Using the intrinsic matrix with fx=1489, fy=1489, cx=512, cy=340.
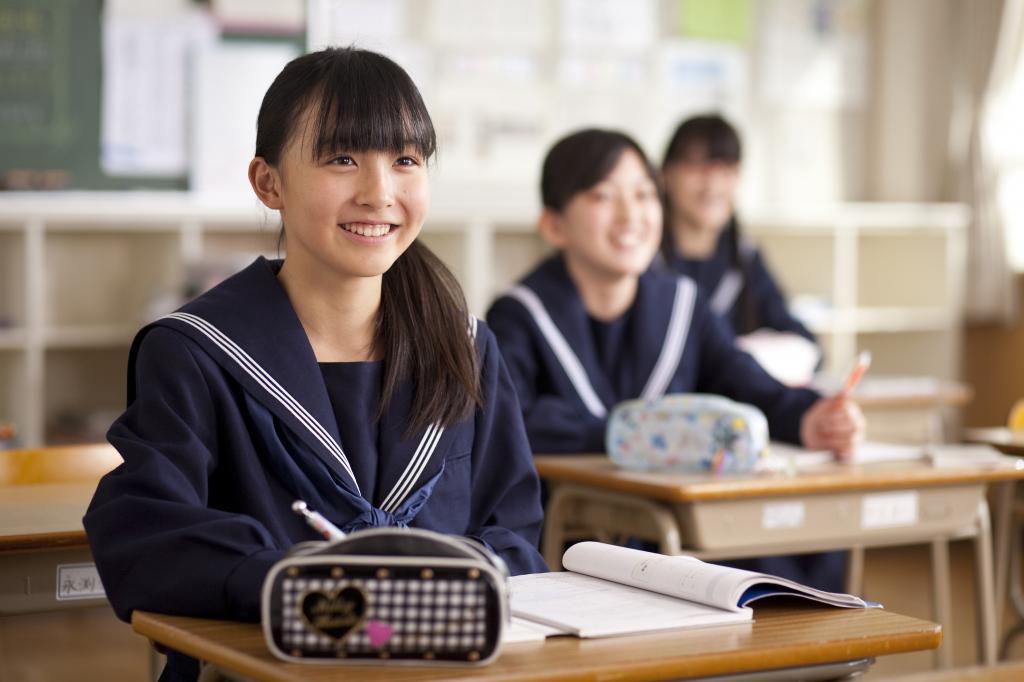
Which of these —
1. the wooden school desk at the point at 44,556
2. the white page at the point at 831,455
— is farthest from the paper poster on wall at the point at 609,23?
the wooden school desk at the point at 44,556

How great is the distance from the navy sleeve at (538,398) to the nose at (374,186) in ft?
4.31

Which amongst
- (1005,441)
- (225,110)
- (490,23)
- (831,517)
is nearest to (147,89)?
(225,110)

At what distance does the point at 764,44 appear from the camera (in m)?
6.00

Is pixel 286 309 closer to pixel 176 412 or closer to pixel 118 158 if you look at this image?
pixel 176 412

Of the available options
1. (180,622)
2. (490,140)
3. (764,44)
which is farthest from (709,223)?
(180,622)

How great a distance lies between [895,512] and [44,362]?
3.15 metres

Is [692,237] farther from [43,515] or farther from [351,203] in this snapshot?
[351,203]

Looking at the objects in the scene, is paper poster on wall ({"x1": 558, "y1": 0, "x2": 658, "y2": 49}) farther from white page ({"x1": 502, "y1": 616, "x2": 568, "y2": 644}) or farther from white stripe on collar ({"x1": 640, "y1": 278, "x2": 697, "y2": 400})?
white page ({"x1": 502, "y1": 616, "x2": 568, "y2": 644})

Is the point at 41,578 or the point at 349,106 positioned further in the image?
the point at 41,578

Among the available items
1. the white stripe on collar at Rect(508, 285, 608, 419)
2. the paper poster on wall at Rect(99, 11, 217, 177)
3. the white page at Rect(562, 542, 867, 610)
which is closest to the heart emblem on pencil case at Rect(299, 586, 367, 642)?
the white page at Rect(562, 542, 867, 610)

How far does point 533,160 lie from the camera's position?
5652mm

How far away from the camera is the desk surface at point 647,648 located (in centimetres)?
123

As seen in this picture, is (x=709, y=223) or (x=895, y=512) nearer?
(x=895, y=512)

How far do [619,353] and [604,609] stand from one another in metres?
1.87
